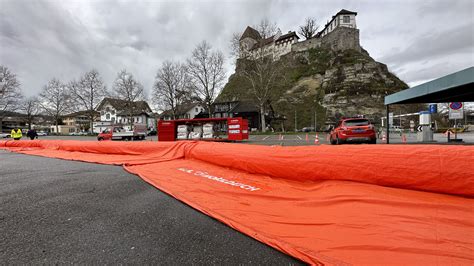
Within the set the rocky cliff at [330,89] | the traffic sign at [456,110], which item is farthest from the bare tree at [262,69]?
the traffic sign at [456,110]

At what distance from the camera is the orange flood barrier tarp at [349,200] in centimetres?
177

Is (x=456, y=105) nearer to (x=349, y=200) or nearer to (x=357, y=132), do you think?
(x=357, y=132)

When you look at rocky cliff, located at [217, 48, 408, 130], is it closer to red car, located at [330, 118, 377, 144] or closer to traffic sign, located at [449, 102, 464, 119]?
traffic sign, located at [449, 102, 464, 119]

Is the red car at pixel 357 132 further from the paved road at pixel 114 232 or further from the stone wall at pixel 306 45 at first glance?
the stone wall at pixel 306 45

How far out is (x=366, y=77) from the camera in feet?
192

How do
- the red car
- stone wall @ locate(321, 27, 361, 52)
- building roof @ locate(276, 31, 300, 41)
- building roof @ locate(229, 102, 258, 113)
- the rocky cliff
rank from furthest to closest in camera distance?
building roof @ locate(276, 31, 300, 41), stone wall @ locate(321, 27, 361, 52), the rocky cliff, building roof @ locate(229, 102, 258, 113), the red car

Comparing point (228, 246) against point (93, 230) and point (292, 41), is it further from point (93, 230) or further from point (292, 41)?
point (292, 41)

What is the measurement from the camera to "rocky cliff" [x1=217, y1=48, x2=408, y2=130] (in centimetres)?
5431

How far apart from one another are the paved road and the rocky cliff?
46485 millimetres

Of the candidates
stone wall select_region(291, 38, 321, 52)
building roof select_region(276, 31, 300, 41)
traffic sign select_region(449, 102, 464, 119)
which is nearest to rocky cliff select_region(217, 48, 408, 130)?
stone wall select_region(291, 38, 321, 52)

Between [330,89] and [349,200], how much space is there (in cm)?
6559

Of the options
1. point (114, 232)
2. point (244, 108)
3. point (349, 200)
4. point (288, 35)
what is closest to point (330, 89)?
point (244, 108)

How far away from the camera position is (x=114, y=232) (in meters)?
2.22

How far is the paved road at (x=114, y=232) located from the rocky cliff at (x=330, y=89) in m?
46.5
